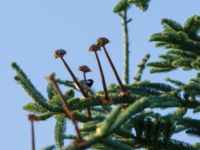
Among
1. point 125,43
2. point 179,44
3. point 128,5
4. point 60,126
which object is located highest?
point 128,5

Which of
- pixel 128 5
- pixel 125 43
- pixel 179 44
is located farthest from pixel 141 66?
pixel 179 44

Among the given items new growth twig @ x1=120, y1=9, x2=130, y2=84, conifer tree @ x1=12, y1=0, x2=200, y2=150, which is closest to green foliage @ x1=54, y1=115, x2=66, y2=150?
conifer tree @ x1=12, y1=0, x2=200, y2=150

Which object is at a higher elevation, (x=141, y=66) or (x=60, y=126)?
(x=141, y=66)

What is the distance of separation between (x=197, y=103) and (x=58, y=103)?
155 cm

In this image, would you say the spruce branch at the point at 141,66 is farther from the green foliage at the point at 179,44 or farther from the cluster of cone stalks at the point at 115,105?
the cluster of cone stalks at the point at 115,105

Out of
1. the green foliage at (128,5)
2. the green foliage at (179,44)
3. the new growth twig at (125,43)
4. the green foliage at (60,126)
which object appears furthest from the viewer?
the green foliage at (128,5)

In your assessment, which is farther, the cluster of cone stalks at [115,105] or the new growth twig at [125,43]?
the new growth twig at [125,43]

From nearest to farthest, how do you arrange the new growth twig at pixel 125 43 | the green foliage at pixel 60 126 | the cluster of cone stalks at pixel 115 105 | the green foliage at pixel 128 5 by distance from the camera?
the cluster of cone stalks at pixel 115 105
the green foliage at pixel 60 126
the new growth twig at pixel 125 43
the green foliage at pixel 128 5

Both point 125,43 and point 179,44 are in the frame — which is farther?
point 125,43

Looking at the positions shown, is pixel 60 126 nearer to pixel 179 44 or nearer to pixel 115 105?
pixel 115 105

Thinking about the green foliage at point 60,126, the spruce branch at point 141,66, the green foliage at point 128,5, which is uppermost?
the green foliage at point 128,5

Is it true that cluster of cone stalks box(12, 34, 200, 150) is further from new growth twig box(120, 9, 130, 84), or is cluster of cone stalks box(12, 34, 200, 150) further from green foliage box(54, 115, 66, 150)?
new growth twig box(120, 9, 130, 84)

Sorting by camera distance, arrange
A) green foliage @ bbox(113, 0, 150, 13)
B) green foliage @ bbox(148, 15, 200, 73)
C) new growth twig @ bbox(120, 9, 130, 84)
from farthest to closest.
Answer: green foliage @ bbox(113, 0, 150, 13) → new growth twig @ bbox(120, 9, 130, 84) → green foliage @ bbox(148, 15, 200, 73)

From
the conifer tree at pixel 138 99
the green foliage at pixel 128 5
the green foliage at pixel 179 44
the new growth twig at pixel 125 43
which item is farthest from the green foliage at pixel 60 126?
the green foliage at pixel 128 5
